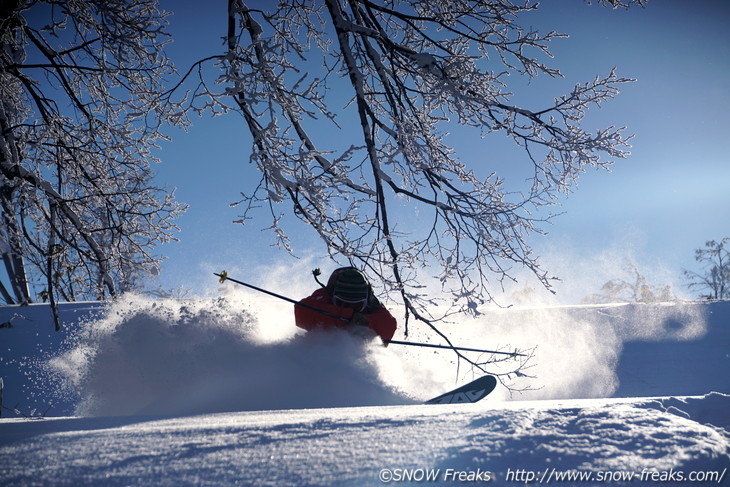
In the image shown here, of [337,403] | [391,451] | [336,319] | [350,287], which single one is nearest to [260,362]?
[337,403]

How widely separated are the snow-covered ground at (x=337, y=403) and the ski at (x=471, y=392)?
386mm

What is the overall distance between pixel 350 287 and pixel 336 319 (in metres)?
0.51

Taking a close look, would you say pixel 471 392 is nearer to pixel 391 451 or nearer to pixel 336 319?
pixel 336 319

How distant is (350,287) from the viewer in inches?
220

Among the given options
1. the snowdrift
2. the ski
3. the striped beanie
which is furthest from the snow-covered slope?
the striped beanie

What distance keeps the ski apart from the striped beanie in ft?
5.36

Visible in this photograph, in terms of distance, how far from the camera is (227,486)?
4.14 ft

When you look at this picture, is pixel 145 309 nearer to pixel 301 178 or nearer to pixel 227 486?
pixel 301 178

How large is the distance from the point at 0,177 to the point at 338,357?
4.83 m

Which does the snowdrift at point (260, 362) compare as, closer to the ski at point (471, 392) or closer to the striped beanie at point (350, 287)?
the ski at point (471, 392)

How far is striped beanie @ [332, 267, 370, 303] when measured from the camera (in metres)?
5.53

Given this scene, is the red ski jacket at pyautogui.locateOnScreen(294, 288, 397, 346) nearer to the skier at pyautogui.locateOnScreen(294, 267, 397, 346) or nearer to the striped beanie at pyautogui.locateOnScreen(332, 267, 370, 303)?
the skier at pyautogui.locateOnScreen(294, 267, 397, 346)

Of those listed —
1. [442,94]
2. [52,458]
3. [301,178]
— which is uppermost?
[442,94]

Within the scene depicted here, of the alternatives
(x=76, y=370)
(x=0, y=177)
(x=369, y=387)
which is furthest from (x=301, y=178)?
(x=0, y=177)
